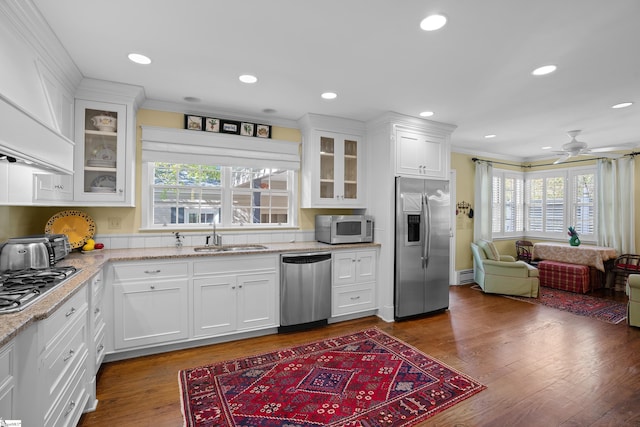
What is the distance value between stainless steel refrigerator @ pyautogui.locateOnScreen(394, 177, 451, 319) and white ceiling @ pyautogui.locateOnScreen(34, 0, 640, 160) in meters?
0.98

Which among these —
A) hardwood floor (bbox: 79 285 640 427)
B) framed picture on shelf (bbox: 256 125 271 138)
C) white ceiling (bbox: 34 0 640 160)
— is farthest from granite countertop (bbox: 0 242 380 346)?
white ceiling (bbox: 34 0 640 160)

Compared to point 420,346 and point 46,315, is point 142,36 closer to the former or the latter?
point 46,315

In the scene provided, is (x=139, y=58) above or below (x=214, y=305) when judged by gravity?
above

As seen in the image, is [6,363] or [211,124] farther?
[211,124]

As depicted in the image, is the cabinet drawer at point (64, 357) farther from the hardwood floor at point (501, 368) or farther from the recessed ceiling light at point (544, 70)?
Result: the recessed ceiling light at point (544, 70)

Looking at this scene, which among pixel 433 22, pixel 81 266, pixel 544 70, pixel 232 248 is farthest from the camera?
pixel 232 248

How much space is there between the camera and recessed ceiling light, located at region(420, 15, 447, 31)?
193 cm

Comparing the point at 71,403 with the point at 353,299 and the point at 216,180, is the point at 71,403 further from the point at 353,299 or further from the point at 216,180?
the point at 353,299

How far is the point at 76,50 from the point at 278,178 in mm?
2315

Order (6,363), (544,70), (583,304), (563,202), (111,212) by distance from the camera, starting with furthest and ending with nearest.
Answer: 1. (563,202)
2. (583,304)
3. (111,212)
4. (544,70)
5. (6,363)

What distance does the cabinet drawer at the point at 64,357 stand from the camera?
4.71 feet

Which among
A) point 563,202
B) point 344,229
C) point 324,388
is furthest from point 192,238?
point 563,202

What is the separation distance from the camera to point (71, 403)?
1.73 meters

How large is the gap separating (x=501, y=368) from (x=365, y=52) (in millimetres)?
2806
